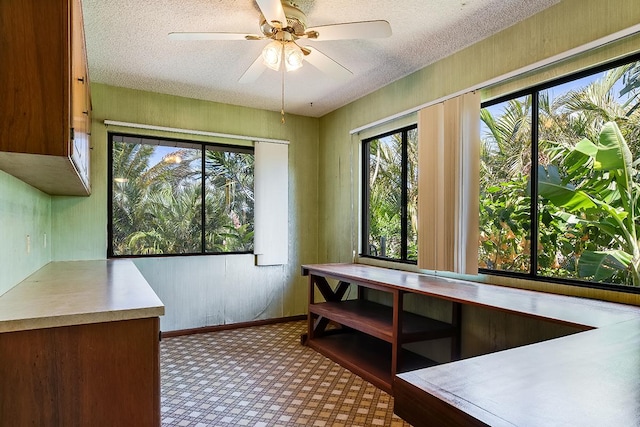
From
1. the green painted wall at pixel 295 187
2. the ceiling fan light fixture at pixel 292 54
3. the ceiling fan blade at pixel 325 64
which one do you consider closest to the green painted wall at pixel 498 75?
the green painted wall at pixel 295 187

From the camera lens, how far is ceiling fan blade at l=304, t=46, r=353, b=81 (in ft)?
8.85

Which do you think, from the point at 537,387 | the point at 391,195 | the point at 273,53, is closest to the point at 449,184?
the point at 391,195

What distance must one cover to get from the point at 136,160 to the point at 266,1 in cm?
280

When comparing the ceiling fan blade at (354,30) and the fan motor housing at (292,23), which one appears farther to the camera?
the fan motor housing at (292,23)

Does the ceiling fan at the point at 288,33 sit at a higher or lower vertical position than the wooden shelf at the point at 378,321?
higher

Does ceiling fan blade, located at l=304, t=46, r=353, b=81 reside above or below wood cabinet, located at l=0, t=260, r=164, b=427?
above

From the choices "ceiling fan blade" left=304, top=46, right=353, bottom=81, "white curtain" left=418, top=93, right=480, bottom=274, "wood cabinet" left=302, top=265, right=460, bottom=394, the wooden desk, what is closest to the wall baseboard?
"wood cabinet" left=302, top=265, right=460, bottom=394

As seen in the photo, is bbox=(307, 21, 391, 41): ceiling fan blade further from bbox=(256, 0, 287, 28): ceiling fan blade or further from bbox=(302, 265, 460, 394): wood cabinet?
bbox=(302, 265, 460, 394): wood cabinet

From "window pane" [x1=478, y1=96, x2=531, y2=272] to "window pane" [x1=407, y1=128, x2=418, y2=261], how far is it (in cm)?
69

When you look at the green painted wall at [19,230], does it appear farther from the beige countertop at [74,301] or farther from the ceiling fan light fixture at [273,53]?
the ceiling fan light fixture at [273,53]

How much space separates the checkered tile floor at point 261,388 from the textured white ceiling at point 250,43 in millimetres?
2552

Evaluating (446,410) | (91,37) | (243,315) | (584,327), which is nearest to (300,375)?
(243,315)

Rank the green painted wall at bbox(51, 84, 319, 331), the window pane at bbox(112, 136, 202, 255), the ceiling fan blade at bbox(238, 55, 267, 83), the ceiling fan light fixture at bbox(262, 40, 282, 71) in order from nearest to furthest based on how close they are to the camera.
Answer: the ceiling fan light fixture at bbox(262, 40, 282, 71)
the ceiling fan blade at bbox(238, 55, 267, 83)
the green painted wall at bbox(51, 84, 319, 331)
the window pane at bbox(112, 136, 202, 255)

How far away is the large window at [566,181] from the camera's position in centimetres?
217
